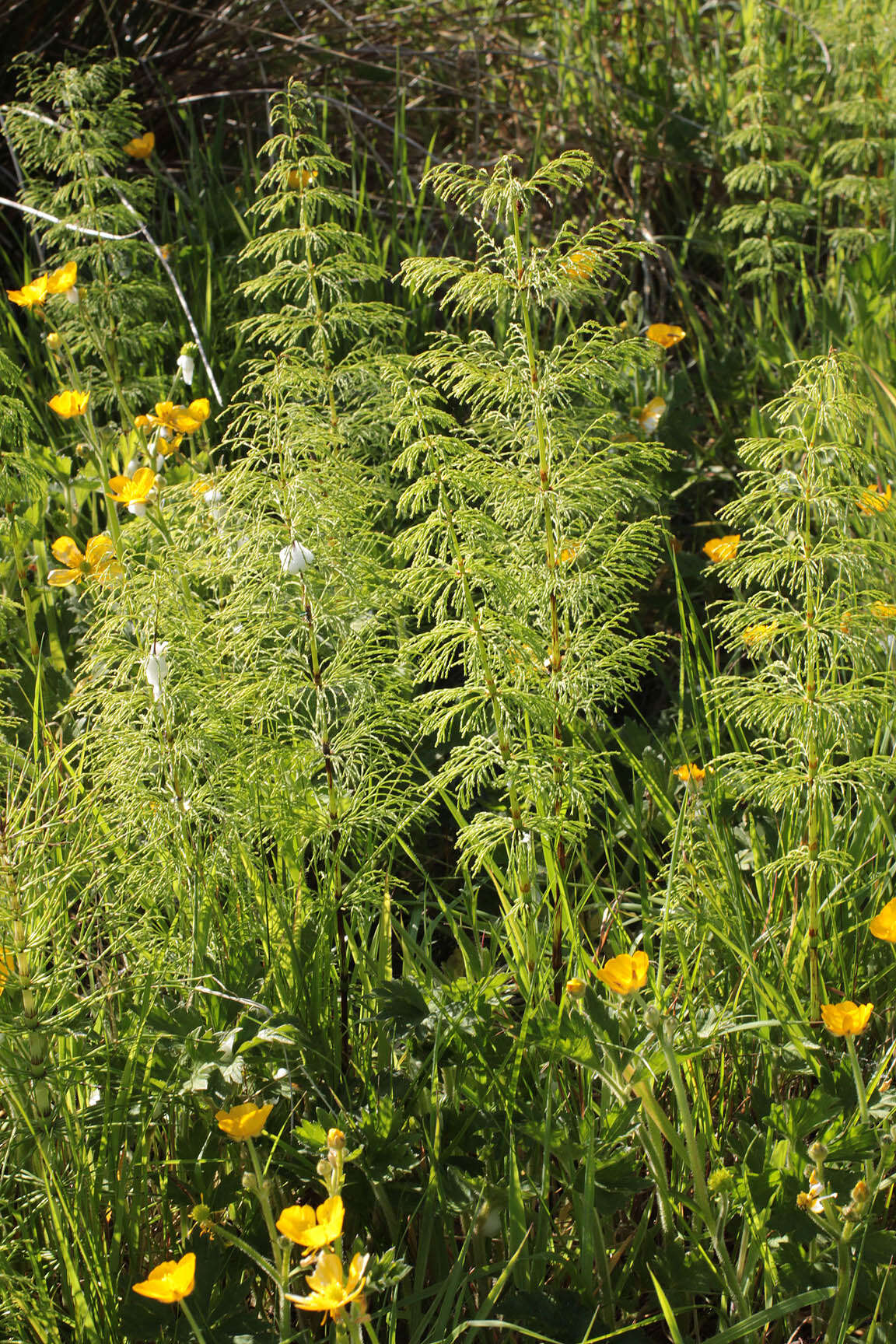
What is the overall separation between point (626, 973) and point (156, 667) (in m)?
0.71

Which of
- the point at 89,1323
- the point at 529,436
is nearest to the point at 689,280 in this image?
the point at 529,436

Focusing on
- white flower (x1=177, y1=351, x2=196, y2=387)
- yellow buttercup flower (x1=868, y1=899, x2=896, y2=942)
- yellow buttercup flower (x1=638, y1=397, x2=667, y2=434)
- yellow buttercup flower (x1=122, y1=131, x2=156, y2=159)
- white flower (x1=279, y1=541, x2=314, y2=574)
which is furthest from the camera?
yellow buttercup flower (x1=122, y1=131, x2=156, y2=159)

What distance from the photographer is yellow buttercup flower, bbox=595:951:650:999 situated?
1185 mm

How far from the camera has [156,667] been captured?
151 centimetres

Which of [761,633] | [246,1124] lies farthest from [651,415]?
[246,1124]

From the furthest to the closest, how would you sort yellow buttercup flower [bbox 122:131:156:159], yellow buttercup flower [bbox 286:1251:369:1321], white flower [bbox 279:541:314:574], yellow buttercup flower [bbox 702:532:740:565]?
yellow buttercup flower [bbox 122:131:156:159], yellow buttercup flower [bbox 702:532:740:565], white flower [bbox 279:541:314:574], yellow buttercup flower [bbox 286:1251:369:1321]

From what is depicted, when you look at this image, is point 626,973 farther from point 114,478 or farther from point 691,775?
point 114,478

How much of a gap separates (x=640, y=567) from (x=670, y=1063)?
0.74 m

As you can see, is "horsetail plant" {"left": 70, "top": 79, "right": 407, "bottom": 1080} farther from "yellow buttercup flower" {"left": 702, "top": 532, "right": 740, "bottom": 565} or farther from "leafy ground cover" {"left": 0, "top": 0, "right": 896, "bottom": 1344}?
"yellow buttercup flower" {"left": 702, "top": 532, "right": 740, "bottom": 565}

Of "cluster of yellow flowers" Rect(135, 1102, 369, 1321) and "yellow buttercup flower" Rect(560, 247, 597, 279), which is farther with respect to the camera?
"yellow buttercup flower" Rect(560, 247, 597, 279)

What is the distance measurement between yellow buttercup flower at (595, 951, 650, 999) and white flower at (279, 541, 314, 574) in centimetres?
61

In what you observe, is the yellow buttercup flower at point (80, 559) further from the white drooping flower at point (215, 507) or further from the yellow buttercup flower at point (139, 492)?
the white drooping flower at point (215, 507)

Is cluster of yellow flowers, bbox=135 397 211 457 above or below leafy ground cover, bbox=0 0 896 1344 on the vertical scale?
above

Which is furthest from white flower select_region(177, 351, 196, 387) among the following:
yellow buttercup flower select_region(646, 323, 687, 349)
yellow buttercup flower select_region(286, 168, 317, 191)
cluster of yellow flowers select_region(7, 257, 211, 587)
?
yellow buttercup flower select_region(646, 323, 687, 349)
